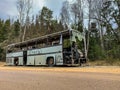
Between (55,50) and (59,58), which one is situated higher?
(55,50)

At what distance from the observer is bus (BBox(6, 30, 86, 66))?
2497cm

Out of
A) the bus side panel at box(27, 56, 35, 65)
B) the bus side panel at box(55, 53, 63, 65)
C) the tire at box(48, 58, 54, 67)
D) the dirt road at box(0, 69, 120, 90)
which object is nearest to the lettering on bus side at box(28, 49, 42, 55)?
the bus side panel at box(27, 56, 35, 65)

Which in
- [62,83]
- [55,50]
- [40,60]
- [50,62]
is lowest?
[62,83]

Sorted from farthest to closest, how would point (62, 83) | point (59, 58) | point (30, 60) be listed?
point (30, 60), point (59, 58), point (62, 83)

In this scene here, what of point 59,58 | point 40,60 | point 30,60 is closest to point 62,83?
point 59,58

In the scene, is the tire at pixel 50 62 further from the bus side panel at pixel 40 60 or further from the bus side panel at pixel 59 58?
the bus side panel at pixel 59 58

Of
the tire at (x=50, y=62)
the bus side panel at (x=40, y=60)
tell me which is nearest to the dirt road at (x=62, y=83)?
the tire at (x=50, y=62)

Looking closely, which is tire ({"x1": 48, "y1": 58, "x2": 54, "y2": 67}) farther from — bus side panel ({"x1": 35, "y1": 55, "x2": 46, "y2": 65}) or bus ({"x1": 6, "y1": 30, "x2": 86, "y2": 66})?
bus side panel ({"x1": 35, "y1": 55, "x2": 46, "y2": 65})

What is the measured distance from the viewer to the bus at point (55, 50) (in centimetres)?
2497

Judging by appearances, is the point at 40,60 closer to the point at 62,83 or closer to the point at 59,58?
the point at 59,58

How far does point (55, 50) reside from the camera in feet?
84.5

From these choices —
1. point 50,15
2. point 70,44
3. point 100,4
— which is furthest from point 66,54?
point 50,15

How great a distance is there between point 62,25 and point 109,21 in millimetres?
22243

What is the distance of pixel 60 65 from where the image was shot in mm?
25953
